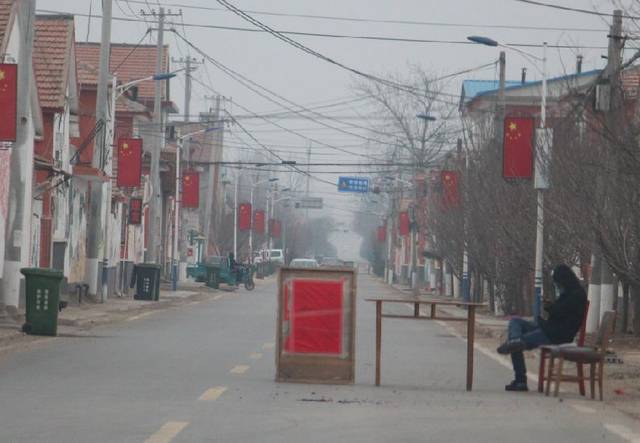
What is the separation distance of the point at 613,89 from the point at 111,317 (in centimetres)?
1573

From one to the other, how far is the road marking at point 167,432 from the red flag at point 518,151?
2430 cm

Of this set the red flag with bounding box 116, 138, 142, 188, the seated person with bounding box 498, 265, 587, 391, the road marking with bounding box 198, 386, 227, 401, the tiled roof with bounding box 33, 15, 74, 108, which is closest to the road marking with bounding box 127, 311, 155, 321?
the tiled roof with bounding box 33, 15, 74, 108

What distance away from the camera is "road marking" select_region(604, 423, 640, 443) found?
526 inches

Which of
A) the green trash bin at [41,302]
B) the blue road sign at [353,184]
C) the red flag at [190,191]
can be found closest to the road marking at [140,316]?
the green trash bin at [41,302]

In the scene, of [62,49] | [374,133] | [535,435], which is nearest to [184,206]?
[62,49]

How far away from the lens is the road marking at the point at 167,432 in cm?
1191

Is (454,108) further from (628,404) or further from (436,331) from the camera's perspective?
(628,404)

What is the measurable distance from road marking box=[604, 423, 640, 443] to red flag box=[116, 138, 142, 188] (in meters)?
36.0

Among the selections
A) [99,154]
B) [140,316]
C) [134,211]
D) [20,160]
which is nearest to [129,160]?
[99,154]

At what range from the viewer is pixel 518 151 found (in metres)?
36.8

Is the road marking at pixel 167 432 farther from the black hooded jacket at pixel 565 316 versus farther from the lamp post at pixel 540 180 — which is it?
the lamp post at pixel 540 180

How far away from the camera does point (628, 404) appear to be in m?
17.5

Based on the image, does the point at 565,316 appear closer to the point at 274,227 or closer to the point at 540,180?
the point at 540,180

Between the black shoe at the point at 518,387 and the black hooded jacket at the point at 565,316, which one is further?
the black shoe at the point at 518,387
